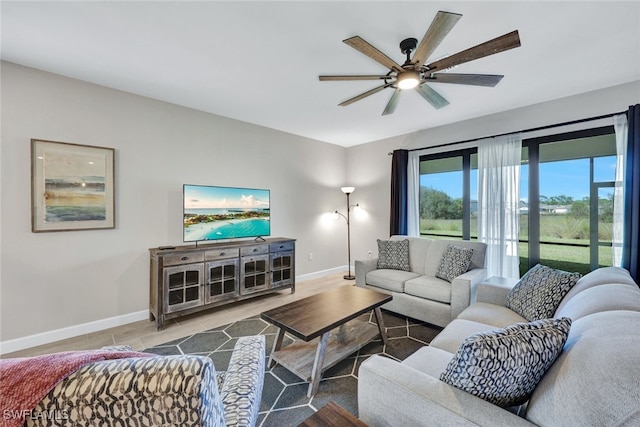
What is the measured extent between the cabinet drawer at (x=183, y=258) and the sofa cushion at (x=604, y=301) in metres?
3.28

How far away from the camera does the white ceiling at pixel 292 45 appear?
1.79 m

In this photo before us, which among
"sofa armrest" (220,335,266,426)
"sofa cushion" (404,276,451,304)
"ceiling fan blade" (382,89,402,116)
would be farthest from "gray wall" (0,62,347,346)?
"sofa cushion" (404,276,451,304)

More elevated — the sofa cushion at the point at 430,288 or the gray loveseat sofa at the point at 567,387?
the gray loveseat sofa at the point at 567,387

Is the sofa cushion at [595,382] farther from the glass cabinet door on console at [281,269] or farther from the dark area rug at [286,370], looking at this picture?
the glass cabinet door on console at [281,269]

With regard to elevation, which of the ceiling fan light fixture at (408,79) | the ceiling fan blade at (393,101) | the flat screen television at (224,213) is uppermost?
the ceiling fan blade at (393,101)

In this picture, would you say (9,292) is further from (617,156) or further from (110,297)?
(617,156)

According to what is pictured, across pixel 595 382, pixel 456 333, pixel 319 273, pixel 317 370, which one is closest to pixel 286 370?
pixel 317 370

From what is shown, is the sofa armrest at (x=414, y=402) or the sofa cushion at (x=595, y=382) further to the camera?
the sofa armrest at (x=414, y=402)

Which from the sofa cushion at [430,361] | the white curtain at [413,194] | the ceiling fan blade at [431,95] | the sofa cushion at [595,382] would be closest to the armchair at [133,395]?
the sofa cushion at [595,382]

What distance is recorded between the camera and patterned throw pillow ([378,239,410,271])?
358 centimetres

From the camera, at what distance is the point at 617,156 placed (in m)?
2.87

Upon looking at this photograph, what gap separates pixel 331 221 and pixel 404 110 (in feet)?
8.35

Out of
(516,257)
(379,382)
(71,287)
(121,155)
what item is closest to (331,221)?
(516,257)

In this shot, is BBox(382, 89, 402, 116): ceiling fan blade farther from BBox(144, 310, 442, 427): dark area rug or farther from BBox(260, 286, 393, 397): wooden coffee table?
BBox(144, 310, 442, 427): dark area rug
